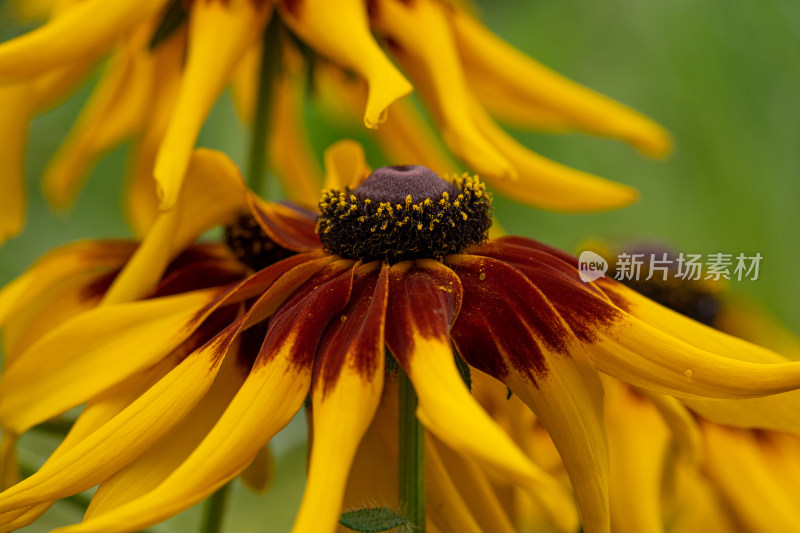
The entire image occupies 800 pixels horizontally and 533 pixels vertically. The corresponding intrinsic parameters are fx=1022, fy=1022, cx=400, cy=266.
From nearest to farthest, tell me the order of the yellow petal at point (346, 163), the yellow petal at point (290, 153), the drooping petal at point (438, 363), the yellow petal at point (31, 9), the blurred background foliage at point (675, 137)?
the drooping petal at point (438, 363) < the yellow petal at point (346, 163) < the yellow petal at point (290, 153) < the yellow petal at point (31, 9) < the blurred background foliage at point (675, 137)

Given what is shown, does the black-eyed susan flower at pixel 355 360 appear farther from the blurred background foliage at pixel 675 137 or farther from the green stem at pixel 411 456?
the blurred background foliage at pixel 675 137

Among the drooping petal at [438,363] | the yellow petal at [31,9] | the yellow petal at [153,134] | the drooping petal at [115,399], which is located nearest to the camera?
the drooping petal at [438,363]

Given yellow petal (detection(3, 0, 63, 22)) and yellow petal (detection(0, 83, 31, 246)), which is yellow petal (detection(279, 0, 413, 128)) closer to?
yellow petal (detection(0, 83, 31, 246))

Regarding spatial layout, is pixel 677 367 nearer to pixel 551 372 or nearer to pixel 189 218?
pixel 551 372

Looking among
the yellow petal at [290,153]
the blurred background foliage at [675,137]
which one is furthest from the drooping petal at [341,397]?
the blurred background foliage at [675,137]

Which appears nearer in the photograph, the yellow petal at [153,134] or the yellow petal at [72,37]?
the yellow petal at [72,37]

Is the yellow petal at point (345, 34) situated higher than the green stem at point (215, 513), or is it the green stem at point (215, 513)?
the yellow petal at point (345, 34)
